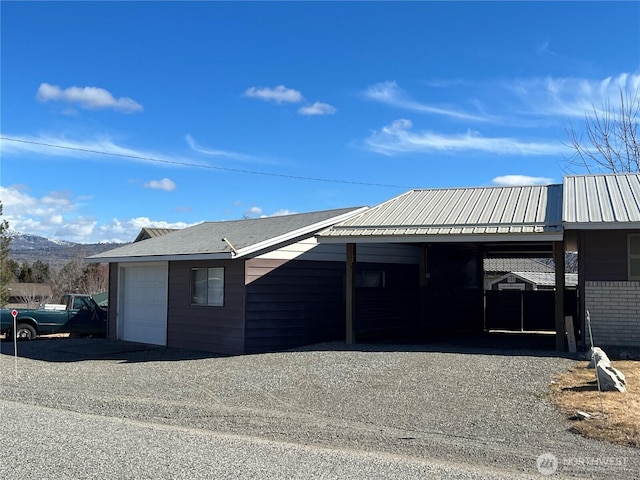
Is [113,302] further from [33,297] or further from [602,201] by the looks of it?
[33,297]

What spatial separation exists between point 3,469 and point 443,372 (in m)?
7.56

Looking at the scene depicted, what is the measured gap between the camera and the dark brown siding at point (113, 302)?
19812 mm

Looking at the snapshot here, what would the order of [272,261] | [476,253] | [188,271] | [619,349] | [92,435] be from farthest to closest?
1. [476,253]
2. [188,271]
3. [272,261]
4. [619,349]
5. [92,435]

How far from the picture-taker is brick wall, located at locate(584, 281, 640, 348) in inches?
544

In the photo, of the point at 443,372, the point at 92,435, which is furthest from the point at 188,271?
the point at 92,435

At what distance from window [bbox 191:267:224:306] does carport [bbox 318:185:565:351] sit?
2681mm

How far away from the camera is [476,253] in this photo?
23.3 metres

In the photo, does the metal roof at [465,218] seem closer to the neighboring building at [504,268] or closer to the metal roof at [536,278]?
the metal roof at [536,278]

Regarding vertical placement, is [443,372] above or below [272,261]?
below

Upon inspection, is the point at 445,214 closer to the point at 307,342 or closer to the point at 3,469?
the point at 307,342

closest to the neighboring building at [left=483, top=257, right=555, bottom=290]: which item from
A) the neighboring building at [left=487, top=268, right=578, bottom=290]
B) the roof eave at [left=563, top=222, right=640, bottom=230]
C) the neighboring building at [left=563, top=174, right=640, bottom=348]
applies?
the neighboring building at [left=487, top=268, right=578, bottom=290]

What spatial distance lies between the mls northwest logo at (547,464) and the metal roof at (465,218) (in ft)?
24.9

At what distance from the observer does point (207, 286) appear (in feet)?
54.0

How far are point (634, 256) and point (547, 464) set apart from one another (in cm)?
889
